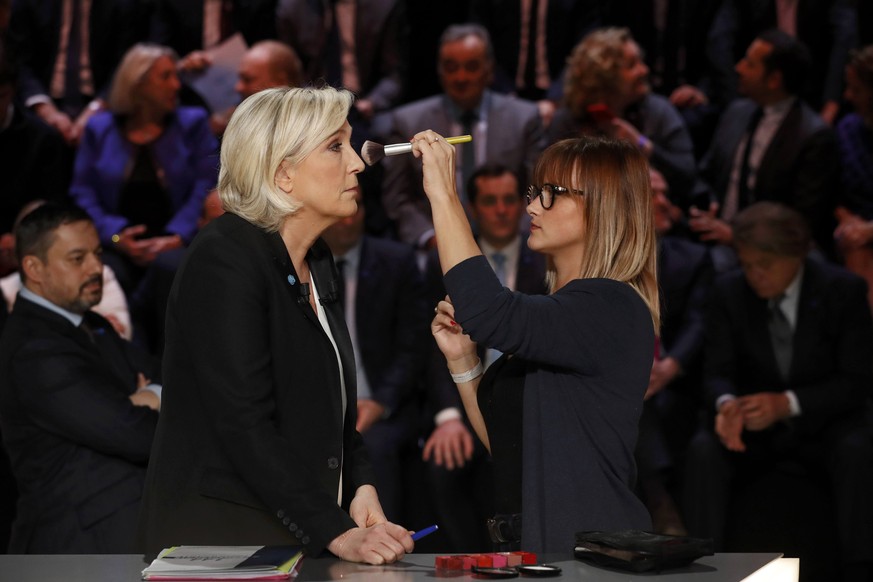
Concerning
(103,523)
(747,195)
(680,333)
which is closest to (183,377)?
(103,523)

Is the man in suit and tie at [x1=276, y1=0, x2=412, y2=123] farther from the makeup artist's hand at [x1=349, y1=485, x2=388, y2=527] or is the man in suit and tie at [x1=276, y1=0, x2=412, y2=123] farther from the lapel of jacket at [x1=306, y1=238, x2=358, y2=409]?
the makeup artist's hand at [x1=349, y1=485, x2=388, y2=527]

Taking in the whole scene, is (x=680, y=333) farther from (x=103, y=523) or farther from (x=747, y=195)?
(x=103, y=523)

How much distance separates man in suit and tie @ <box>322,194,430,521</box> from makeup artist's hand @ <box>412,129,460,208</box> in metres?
2.48

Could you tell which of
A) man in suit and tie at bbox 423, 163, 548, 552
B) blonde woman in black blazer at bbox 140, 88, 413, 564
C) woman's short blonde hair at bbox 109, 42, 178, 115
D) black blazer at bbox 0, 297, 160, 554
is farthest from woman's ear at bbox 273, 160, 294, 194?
woman's short blonde hair at bbox 109, 42, 178, 115

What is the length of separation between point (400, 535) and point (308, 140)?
75cm

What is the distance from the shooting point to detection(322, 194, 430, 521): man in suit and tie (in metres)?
4.69

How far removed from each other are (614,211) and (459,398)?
2482 millimetres

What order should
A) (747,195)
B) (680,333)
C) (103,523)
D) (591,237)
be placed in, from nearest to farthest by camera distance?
(591,237) < (103,523) < (680,333) < (747,195)

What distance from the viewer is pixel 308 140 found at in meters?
2.23

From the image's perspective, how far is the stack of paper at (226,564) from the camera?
5.84ft

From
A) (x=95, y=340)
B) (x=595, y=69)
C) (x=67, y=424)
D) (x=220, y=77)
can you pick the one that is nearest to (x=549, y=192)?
(x=67, y=424)

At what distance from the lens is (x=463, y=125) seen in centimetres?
530

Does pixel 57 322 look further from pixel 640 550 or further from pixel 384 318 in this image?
pixel 640 550

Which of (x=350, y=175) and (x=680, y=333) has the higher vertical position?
(x=350, y=175)
